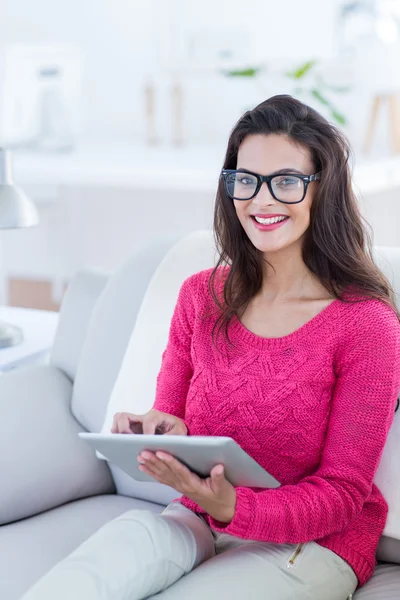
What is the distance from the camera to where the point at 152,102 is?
4.05 m

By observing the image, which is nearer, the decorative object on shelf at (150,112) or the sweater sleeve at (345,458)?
the sweater sleeve at (345,458)

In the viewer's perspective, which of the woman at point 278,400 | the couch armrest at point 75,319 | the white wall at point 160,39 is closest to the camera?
the woman at point 278,400

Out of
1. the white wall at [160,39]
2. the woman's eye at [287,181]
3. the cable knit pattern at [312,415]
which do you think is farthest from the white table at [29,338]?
the white wall at [160,39]

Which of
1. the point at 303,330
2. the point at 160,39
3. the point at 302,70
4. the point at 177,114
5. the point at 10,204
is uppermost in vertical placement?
the point at 160,39

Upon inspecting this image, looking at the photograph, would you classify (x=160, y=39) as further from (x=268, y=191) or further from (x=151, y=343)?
(x=268, y=191)

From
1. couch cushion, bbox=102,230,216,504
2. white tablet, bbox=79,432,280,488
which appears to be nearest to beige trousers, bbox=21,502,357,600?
white tablet, bbox=79,432,280,488

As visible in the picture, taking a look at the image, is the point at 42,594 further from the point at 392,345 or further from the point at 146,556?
the point at 392,345

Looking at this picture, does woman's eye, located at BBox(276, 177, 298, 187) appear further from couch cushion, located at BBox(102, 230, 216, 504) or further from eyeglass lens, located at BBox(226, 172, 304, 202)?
couch cushion, located at BBox(102, 230, 216, 504)

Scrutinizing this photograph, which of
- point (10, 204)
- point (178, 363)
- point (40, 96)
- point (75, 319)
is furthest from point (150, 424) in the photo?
point (40, 96)

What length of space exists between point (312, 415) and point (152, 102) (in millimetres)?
3016

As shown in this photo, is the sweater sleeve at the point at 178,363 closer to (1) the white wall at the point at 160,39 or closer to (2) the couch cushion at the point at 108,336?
(2) the couch cushion at the point at 108,336

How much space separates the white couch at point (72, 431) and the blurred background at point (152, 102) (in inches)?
55.2

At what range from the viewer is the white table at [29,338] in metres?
1.88

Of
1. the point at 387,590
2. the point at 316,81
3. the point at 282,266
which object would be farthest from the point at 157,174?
the point at 387,590
